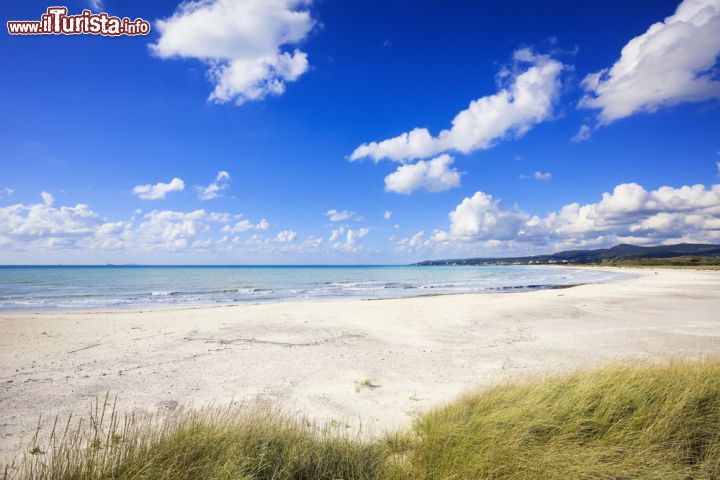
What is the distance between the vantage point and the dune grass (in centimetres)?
394

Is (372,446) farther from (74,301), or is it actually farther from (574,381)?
(74,301)

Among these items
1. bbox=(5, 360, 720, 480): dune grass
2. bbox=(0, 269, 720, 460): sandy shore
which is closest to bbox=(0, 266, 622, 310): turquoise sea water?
bbox=(0, 269, 720, 460): sandy shore

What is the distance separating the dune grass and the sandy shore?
1.76 meters

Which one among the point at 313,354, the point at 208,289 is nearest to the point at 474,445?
the point at 313,354

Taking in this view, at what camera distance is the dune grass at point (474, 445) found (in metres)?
3.94

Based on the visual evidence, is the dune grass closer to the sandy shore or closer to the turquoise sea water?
the sandy shore

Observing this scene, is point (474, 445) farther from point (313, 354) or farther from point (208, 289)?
point (208, 289)

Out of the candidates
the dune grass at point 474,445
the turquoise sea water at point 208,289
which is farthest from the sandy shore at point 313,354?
the turquoise sea water at point 208,289

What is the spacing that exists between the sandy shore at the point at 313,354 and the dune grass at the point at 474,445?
1.76 m

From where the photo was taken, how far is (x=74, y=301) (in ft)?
97.4

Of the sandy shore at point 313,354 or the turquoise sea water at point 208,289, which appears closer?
the sandy shore at point 313,354

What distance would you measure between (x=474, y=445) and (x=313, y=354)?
7.68m

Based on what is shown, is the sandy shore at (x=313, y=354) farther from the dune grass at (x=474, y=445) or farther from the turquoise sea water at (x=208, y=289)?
the turquoise sea water at (x=208, y=289)

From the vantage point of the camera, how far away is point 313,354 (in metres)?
11.5
